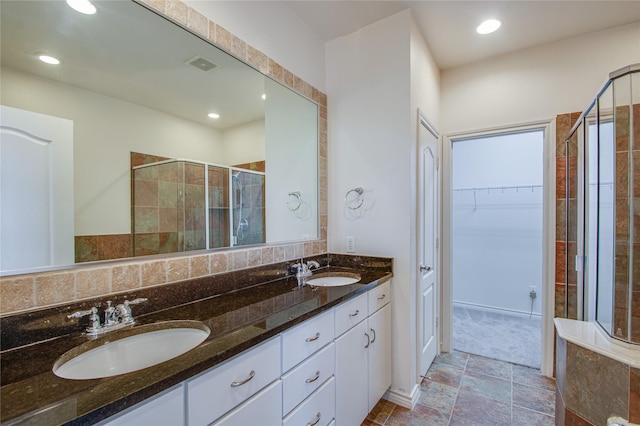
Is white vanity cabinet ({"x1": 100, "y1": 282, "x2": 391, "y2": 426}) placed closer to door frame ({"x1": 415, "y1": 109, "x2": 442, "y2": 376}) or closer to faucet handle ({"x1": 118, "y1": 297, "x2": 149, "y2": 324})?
door frame ({"x1": 415, "y1": 109, "x2": 442, "y2": 376})

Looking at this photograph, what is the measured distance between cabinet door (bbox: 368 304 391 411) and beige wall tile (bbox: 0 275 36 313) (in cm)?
155

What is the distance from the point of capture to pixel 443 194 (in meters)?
2.71

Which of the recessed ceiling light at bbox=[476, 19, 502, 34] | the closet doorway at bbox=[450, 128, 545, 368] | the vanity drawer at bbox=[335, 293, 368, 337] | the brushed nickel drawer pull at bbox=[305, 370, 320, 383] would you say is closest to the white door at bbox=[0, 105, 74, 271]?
the brushed nickel drawer pull at bbox=[305, 370, 320, 383]

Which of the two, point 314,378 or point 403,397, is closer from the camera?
point 314,378

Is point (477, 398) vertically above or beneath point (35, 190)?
beneath

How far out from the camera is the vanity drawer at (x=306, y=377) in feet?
3.70

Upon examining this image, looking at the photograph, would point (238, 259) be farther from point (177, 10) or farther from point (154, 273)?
point (177, 10)

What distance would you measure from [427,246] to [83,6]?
2398mm

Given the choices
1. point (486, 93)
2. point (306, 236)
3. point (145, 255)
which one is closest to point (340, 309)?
point (306, 236)

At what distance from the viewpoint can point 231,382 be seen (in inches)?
35.5

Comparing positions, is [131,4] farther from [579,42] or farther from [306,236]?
[579,42]

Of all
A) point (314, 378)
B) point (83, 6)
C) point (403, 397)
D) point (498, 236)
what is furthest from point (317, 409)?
point (498, 236)

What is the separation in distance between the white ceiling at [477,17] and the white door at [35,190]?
1634 mm

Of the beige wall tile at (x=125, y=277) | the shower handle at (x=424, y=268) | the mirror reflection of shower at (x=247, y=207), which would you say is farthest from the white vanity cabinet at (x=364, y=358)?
the beige wall tile at (x=125, y=277)
